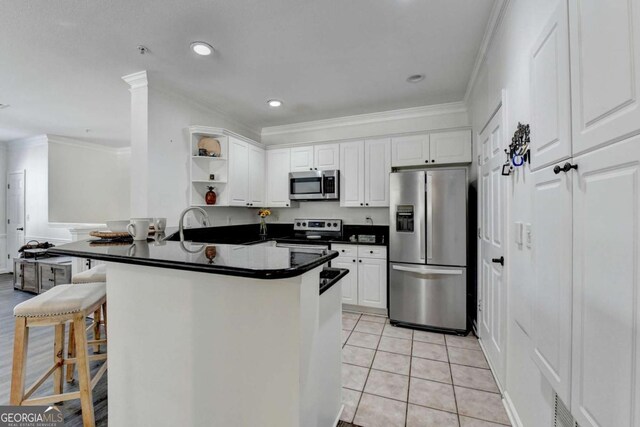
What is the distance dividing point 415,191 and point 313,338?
2.36 meters

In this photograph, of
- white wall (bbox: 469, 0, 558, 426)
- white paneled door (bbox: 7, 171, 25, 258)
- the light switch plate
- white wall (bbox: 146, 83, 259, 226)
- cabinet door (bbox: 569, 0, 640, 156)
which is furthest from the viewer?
white paneled door (bbox: 7, 171, 25, 258)

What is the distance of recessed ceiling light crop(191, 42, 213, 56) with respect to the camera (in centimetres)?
229

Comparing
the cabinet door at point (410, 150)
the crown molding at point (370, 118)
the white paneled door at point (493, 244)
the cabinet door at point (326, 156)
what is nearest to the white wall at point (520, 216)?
the white paneled door at point (493, 244)

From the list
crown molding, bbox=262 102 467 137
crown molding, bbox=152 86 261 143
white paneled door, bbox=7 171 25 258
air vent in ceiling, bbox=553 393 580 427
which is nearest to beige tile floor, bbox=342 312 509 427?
air vent in ceiling, bbox=553 393 580 427

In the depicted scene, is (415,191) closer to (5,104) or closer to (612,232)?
(612,232)

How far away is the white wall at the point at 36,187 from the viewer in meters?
5.11

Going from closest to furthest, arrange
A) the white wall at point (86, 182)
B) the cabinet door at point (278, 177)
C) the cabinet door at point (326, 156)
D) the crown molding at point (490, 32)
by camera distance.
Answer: the crown molding at point (490, 32) < the cabinet door at point (326, 156) < the cabinet door at point (278, 177) < the white wall at point (86, 182)

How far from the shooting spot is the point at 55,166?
17.1 ft

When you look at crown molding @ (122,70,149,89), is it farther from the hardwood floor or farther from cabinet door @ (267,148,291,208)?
the hardwood floor

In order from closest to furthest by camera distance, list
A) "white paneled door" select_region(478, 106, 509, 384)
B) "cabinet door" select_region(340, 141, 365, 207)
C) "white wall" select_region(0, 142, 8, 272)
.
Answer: "white paneled door" select_region(478, 106, 509, 384)
"cabinet door" select_region(340, 141, 365, 207)
"white wall" select_region(0, 142, 8, 272)

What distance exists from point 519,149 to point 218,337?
1860 millimetres

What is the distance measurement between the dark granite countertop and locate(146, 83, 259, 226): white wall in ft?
5.10

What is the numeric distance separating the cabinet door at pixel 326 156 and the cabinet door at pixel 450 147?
4.08 ft

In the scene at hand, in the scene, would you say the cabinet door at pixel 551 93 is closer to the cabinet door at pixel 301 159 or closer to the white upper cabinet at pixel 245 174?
the cabinet door at pixel 301 159
